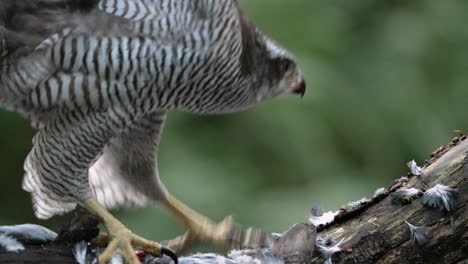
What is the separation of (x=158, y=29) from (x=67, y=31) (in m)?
0.22

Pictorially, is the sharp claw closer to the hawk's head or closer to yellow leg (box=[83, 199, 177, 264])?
yellow leg (box=[83, 199, 177, 264])

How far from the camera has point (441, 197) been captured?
7.66 ft

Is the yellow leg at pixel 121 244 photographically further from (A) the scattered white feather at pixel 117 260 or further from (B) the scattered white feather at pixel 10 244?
(B) the scattered white feather at pixel 10 244

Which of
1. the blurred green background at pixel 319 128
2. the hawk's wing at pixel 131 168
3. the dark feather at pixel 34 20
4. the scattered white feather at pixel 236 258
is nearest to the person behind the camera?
the scattered white feather at pixel 236 258

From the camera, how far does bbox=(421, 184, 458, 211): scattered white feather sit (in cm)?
234

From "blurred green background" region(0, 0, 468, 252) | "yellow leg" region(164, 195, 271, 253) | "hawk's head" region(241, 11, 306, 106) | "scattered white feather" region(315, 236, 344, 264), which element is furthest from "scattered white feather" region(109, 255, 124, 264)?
"blurred green background" region(0, 0, 468, 252)

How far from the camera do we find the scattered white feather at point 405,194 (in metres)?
2.39

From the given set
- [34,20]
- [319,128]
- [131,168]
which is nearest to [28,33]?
[34,20]

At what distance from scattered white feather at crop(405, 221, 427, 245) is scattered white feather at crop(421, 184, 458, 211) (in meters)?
0.06

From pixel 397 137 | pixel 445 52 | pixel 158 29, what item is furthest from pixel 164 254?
pixel 445 52

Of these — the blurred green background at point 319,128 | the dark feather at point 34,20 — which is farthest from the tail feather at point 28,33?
the blurred green background at point 319,128

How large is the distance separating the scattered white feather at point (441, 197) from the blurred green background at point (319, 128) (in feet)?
4.80

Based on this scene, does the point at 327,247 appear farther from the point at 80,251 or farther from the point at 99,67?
the point at 99,67

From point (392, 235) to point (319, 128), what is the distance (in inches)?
81.8
